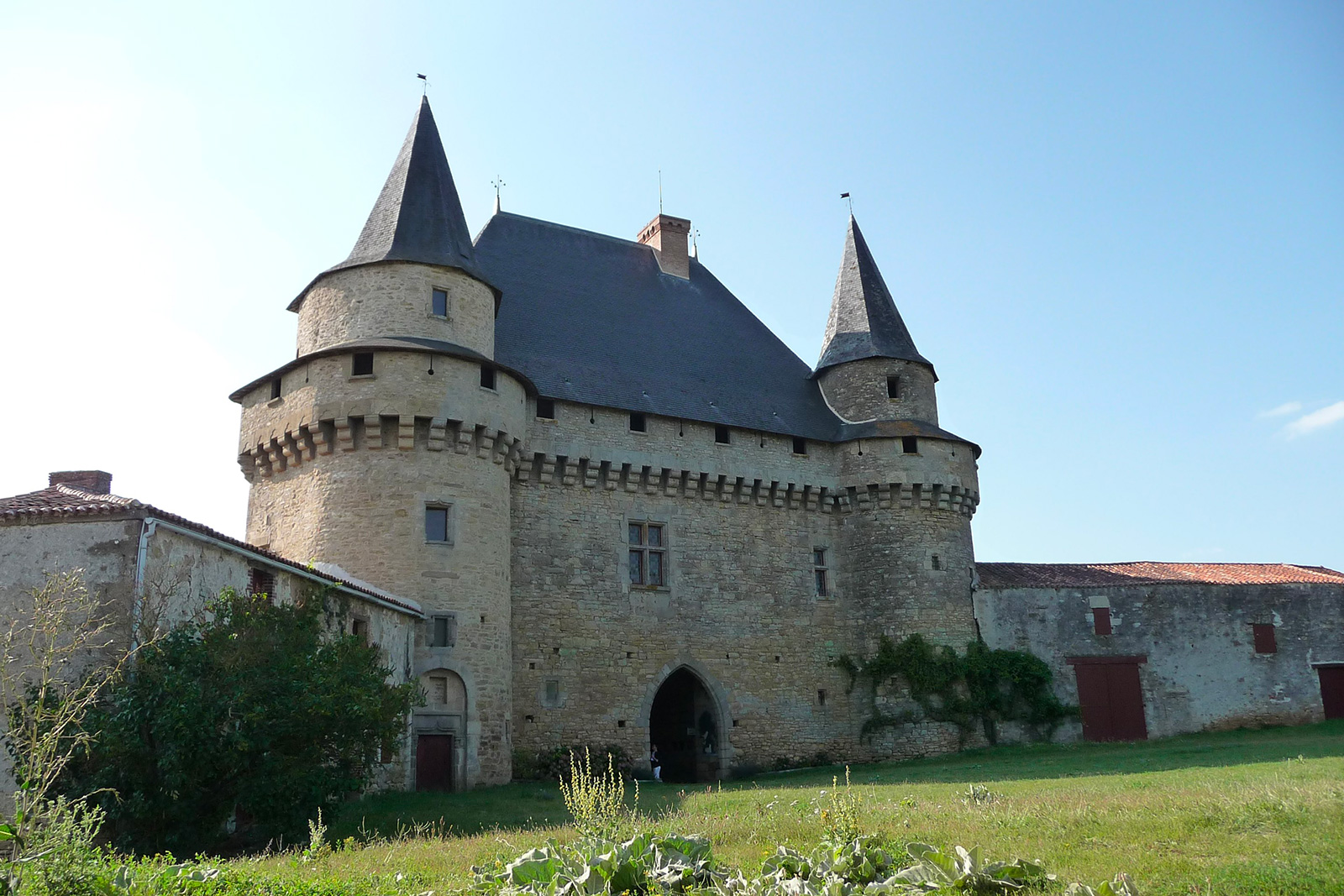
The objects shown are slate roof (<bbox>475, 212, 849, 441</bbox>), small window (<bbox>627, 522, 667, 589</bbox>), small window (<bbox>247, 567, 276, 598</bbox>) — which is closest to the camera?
small window (<bbox>247, 567, 276, 598</bbox>)

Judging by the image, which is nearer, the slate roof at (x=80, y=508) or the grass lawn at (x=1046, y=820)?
the grass lawn at (x=1046, y=820)

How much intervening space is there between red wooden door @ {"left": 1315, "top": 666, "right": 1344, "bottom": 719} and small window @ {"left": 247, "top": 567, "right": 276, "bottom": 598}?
2260 cm

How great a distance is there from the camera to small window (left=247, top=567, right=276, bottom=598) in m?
14.1

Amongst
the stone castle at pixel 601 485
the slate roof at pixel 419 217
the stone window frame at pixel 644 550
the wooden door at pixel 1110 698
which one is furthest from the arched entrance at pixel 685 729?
the slate roof at pixel 419 217

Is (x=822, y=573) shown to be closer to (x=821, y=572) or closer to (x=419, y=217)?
(x=821, y=572)

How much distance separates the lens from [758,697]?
2300cm

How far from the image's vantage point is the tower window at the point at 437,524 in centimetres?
1892

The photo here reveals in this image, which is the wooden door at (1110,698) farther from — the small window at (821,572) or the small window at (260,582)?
the small window at (260,582)

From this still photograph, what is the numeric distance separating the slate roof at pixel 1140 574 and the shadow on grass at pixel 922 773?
3499mm

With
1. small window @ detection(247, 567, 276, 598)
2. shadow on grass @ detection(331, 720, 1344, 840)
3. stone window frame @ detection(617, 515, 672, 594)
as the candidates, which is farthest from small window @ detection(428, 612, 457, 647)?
stone window frame @ detection(617, 515, 672, 594)

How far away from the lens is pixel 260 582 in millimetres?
14328

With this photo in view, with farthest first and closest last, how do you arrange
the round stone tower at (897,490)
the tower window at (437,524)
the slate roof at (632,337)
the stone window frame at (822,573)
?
the stone window frame at (822,573), the round stone tower at (897,490), the slate roof at (632,337), the tower window at (437,524)

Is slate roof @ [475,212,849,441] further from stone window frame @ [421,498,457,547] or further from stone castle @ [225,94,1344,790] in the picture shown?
stone window frame @ [421,498,457,547]

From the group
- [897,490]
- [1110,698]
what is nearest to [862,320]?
[897,490]
